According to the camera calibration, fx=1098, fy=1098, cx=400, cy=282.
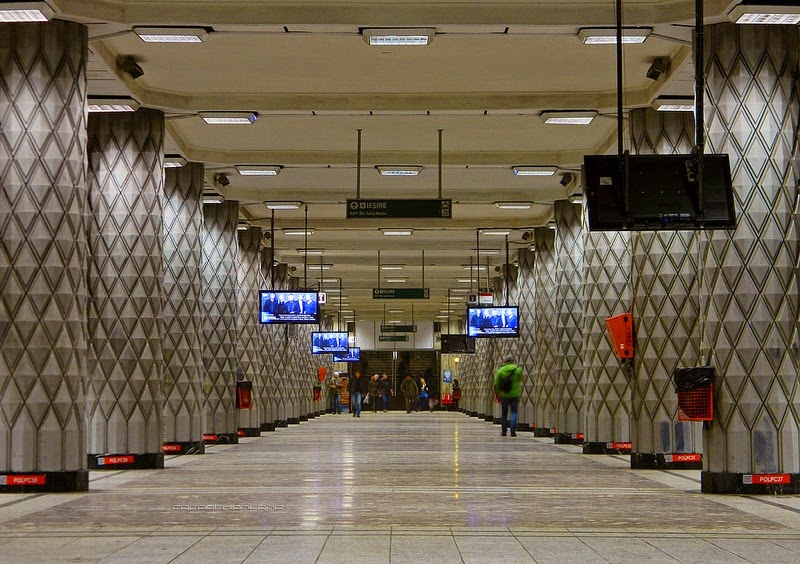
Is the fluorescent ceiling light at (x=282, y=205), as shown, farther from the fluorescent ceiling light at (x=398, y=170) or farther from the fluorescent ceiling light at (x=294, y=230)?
the fluorescent ceiling light at (x=398, y=170)

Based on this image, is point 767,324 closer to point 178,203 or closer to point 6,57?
point 6,57

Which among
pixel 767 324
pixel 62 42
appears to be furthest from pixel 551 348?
pixel 62 42

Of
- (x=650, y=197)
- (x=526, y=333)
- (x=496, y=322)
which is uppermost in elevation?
(x=650, y=197)

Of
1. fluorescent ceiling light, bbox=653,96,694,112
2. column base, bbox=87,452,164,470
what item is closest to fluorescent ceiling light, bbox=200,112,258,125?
column base, bbox=87,452,164,470

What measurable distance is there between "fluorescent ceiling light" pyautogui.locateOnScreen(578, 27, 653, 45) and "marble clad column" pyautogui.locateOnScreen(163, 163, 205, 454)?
9.06m

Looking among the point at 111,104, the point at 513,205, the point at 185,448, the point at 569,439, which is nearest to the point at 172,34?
the point at 111,104

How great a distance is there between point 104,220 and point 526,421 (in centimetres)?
1669

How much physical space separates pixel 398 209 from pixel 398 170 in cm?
285

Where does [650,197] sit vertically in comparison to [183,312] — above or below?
above

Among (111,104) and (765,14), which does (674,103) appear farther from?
(111,104)

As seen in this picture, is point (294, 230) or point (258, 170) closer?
point (258, 170)

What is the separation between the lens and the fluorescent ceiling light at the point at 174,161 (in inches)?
Answer: 740

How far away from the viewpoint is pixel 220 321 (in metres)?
22.9

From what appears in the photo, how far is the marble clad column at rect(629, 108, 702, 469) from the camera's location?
49.4ft
